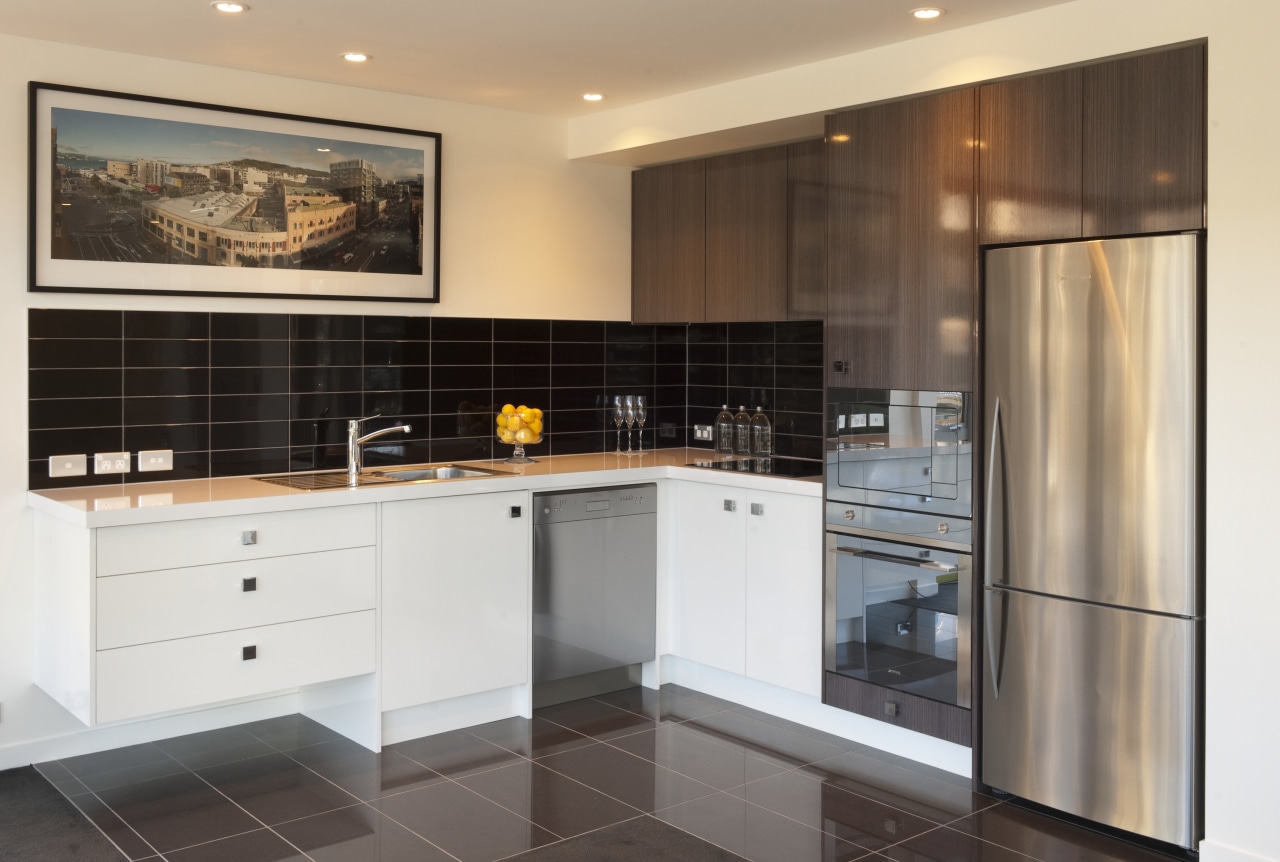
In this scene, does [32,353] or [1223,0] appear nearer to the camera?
[1223,0]

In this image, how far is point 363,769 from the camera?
12.6 feet

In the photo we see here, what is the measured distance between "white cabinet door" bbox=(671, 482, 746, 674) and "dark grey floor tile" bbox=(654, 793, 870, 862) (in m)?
0.96

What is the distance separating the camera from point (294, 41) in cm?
382

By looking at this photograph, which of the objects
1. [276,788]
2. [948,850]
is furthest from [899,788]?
[276,788]

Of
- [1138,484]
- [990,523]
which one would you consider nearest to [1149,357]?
[1138,484]

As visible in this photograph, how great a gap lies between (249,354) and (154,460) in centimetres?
53

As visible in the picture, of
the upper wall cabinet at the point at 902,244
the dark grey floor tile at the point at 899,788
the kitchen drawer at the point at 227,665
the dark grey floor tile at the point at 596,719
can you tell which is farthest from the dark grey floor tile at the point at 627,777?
the upper wall cabinet at the point at 902,244

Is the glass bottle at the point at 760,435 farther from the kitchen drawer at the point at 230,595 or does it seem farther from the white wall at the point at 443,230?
the kitchen drawer at the point at 230,595

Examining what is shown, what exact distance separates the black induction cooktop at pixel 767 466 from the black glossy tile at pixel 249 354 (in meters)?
1.71

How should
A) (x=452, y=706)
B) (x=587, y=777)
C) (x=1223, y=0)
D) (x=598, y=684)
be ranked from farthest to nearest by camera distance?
1. (x=598, y=684)
2. (x=452, y=706)
3. (x=587, y=777)
4. (x=1223, y=0)

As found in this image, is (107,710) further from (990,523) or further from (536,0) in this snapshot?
(990,523)

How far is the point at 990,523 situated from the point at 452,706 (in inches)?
81.0

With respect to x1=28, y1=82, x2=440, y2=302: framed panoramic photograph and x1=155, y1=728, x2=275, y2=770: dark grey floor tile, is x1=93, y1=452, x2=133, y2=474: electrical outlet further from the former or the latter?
x1=155, y1=728, x2=275, y2=770: dark grey floor tile

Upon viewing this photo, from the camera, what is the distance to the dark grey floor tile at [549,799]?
11.1 ft
